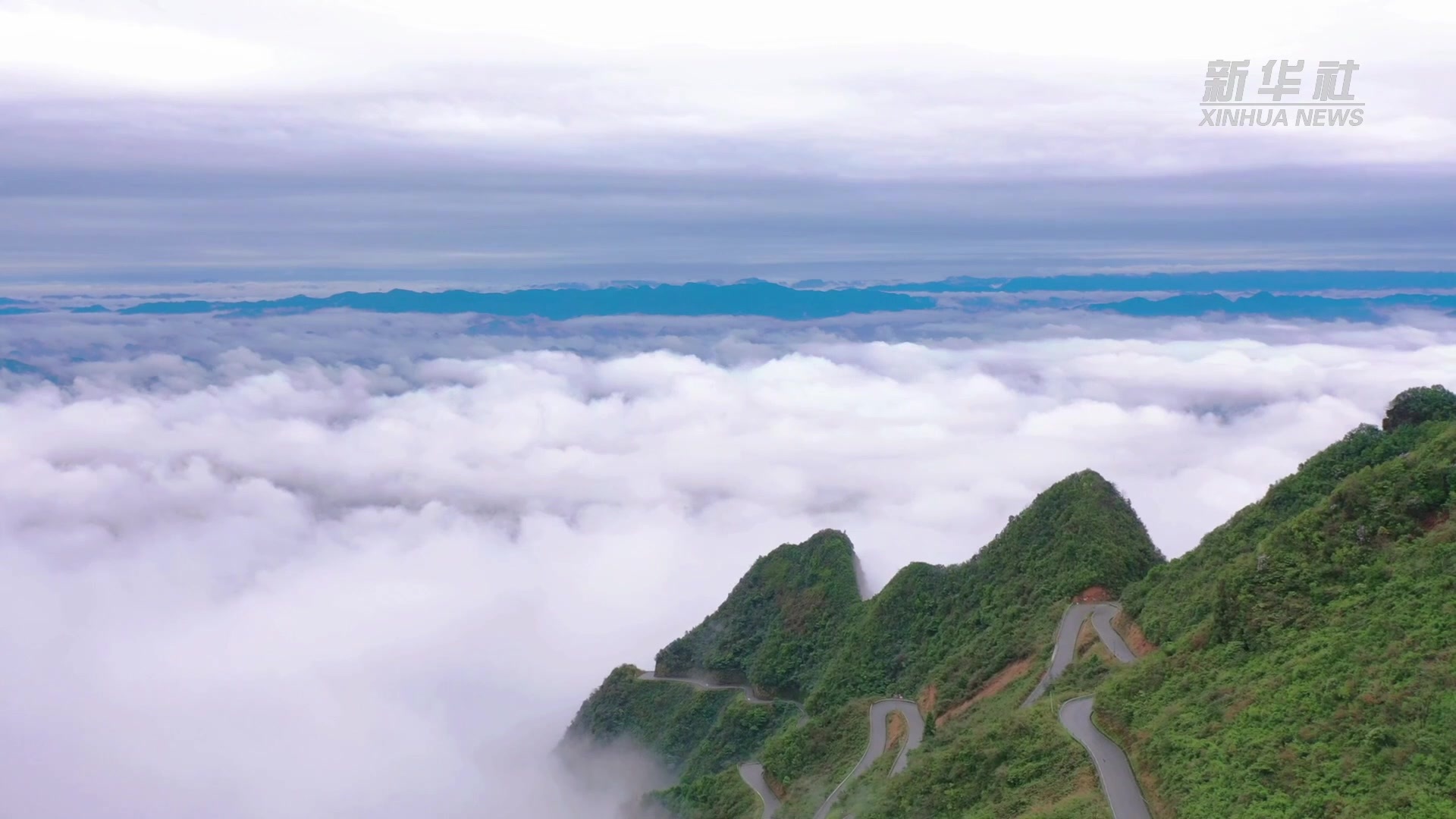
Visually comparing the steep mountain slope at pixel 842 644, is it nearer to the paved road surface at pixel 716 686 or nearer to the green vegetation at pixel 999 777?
the green vegetation at pixel 999 777

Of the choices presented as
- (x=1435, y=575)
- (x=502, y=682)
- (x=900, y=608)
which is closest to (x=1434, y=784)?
(x=1435, y=575)

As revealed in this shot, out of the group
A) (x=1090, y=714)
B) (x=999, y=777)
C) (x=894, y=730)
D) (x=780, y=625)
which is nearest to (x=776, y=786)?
(x=894, y=730)

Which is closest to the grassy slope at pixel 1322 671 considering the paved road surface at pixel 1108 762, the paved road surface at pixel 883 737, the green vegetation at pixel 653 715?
the paved road surface at pixel 1108 762

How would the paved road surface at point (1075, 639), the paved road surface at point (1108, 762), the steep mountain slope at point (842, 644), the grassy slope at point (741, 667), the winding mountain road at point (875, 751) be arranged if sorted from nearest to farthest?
1. the paved road surface at point (1108, 762)
2. the paved road surface at point (1075, 639)
3. the winding mountain road at point (875, 751)
4. the steep mountain slope at point (842, 644)
5. the grassy slope at point (741, 667)

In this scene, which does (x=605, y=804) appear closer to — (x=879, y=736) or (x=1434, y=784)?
(x=879, y=736)

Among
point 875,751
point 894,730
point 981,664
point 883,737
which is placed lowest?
point 875,751

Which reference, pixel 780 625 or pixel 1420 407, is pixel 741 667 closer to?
pixel 780 625
